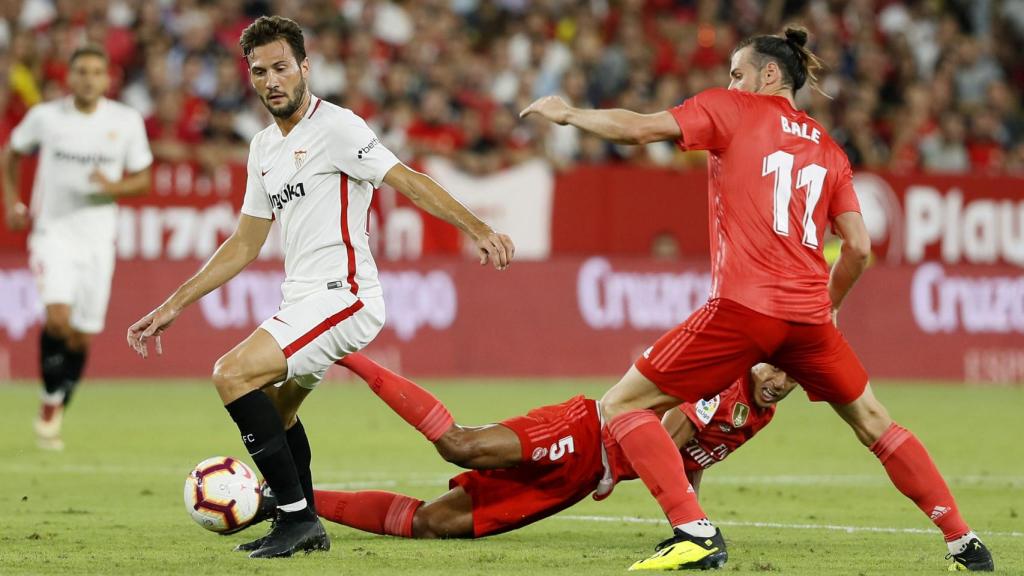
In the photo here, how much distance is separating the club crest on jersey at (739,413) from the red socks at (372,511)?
1.54 metres

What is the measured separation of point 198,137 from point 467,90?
3.56 meters

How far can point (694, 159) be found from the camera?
19.4 metres

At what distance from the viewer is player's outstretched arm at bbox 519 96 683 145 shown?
623 centimetres

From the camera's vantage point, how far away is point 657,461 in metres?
6.59

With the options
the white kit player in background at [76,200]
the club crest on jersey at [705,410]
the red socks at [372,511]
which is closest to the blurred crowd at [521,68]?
the white kit player in background at [76,200]

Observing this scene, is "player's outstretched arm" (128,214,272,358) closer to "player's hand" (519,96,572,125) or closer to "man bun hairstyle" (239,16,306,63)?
"man bun hairstyle" (239,16,306,63)

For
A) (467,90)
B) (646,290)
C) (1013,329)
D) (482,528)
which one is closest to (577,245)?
(646,290)

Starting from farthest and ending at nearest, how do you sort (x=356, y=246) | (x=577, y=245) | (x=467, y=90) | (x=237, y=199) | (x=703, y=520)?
(x=467, y=90) < (x=577, y=245) < (x=237, y=199) < (x=356, y=246) < (x=703, y=520)

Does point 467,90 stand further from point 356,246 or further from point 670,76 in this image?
point 356,246

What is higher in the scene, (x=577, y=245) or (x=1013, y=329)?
(x=577, y=245)

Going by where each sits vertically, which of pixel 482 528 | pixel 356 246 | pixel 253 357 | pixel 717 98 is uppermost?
pixel 717 98

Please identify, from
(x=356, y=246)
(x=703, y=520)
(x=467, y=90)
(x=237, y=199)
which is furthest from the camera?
(x=467, y=90)

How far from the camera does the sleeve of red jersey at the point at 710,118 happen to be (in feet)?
21.2

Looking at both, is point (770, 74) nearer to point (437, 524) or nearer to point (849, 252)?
point (849, 252)
